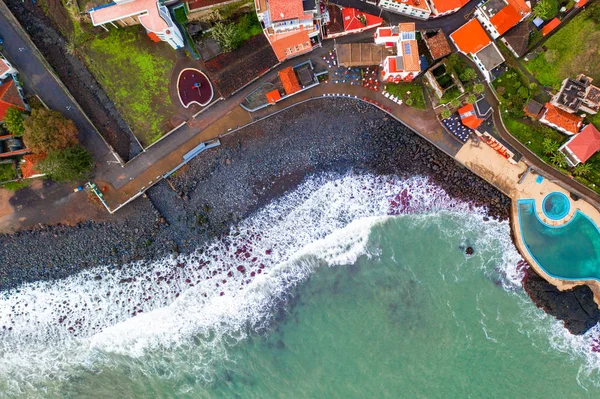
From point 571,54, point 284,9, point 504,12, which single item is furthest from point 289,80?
point 571,54

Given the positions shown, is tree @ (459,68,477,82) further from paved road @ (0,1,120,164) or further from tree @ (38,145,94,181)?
tree @ (38,145,94,181)

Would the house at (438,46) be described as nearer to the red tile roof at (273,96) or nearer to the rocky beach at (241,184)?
the rocky beach at (241,184)

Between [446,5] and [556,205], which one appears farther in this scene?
[556,205]

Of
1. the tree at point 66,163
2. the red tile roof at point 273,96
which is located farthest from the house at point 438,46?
the tree at point 66,163

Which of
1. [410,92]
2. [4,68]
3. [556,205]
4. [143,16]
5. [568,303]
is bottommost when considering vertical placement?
[568,303]

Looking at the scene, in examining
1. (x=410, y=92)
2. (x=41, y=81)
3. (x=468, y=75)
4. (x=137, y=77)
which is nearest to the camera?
(x=468, y=75)

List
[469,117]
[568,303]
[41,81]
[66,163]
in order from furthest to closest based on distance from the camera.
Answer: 1. [41,81]
2. [568,303]
3. [469,117]
4. [66,163]

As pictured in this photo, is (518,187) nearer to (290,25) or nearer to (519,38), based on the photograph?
(519,38)

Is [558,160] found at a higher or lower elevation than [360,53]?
lower
